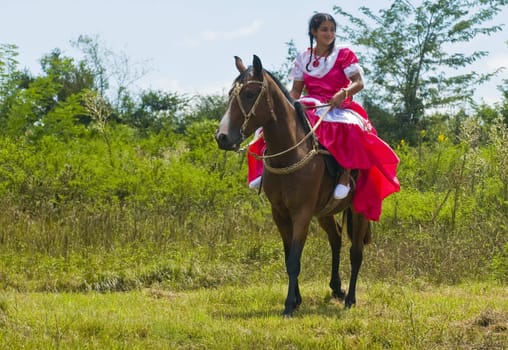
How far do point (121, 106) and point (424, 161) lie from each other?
50.0 feet

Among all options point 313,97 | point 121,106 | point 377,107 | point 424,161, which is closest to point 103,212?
point 313,97

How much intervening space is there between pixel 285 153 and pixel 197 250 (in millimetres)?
3642

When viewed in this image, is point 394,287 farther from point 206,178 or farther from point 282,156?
point 206,178

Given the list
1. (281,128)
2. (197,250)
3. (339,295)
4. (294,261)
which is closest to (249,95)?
(281,128)

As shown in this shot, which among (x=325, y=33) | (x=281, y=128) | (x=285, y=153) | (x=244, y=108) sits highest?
(x=325, y=33)

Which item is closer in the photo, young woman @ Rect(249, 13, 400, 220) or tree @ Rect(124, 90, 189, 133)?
young woman @ Rect(249, 13, 400, 220)

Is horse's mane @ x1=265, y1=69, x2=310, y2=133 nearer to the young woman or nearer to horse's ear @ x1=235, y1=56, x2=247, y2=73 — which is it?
the young woman

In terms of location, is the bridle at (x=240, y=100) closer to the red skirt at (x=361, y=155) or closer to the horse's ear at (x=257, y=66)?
the horse's ear at (x=257, y=66)

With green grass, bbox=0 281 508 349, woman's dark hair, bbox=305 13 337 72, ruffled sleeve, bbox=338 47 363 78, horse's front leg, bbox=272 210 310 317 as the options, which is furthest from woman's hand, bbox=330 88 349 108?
green grass, bbox=0 281 508 349

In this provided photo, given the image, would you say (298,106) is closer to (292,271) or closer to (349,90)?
(349,90)

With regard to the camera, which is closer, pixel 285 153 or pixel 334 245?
pixel 285 153

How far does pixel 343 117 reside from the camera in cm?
729

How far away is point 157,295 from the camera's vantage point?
26.6 ft

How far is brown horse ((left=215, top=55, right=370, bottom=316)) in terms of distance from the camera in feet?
21.0
